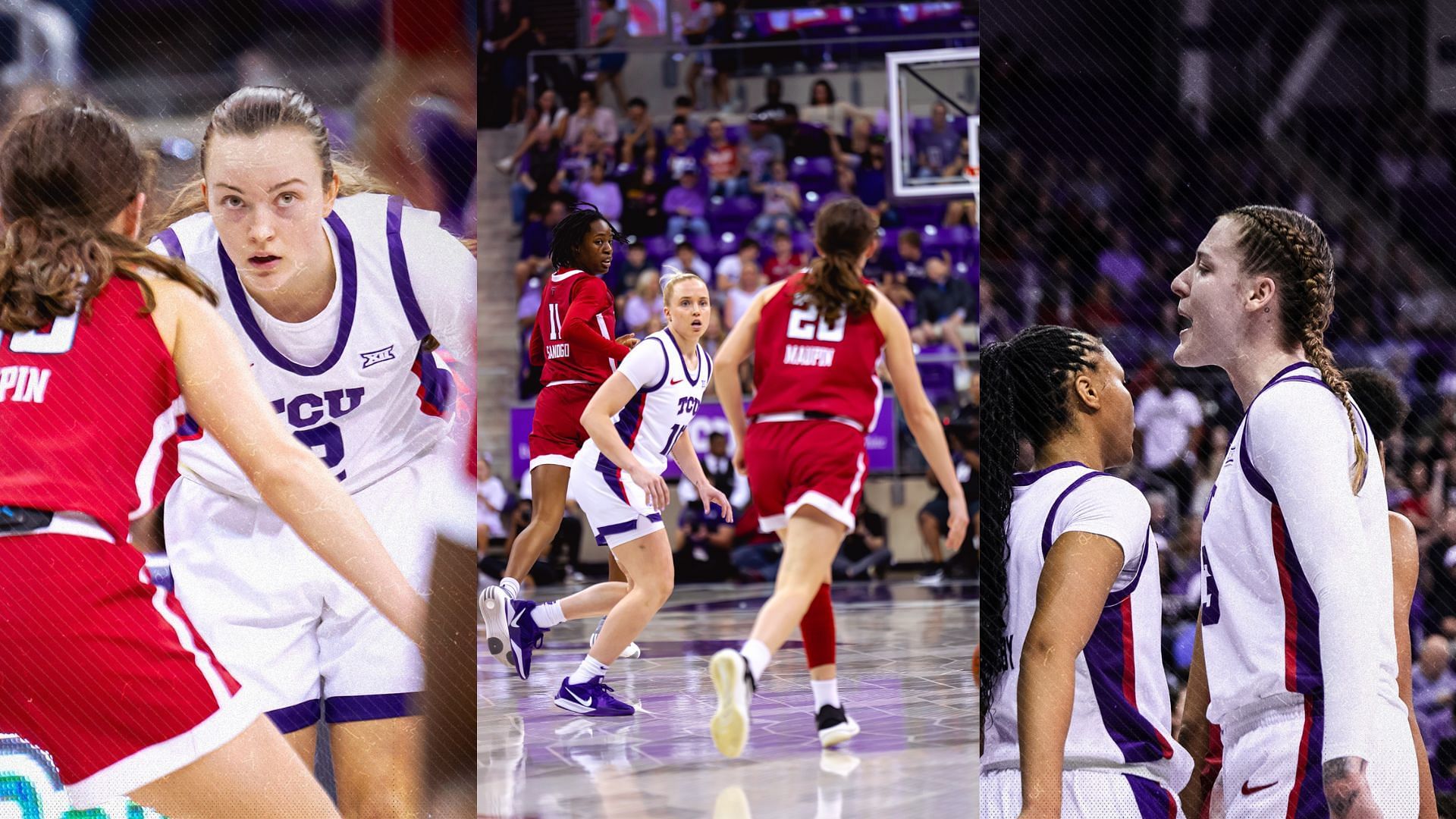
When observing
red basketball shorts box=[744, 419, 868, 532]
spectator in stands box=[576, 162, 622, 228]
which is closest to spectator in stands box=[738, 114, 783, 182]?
spectator in stands box=[576, 162, 622, 228]

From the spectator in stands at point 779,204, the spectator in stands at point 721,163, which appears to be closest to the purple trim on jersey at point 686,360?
the spectator in stands at point 779,204

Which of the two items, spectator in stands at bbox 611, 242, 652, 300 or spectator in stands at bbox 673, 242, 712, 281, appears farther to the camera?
spectator in stands at bbox 673, 242, 712, 281

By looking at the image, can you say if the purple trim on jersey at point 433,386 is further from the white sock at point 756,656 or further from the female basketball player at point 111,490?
the white sock at point 756,656

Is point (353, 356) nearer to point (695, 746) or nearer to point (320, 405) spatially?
point (320, 405)

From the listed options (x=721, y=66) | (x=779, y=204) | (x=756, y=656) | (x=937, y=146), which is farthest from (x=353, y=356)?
(x=721, y=66)

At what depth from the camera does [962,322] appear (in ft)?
21.9

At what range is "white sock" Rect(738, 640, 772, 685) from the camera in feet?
10.7

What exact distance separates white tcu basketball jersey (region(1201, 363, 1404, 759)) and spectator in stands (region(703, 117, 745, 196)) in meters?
5.06

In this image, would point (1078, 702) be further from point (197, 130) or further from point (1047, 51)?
point (197, 130)

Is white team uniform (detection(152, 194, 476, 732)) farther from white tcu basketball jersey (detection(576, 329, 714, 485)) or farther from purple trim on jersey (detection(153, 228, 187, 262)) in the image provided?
white tcu basketball jersey (detection(576, 329, 714, 485))

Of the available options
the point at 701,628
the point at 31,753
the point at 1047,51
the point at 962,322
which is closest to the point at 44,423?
the point at 31,753

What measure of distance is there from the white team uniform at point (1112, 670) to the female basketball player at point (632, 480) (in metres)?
1.00

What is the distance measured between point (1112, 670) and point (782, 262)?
140 inches

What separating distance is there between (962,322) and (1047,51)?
373cm
